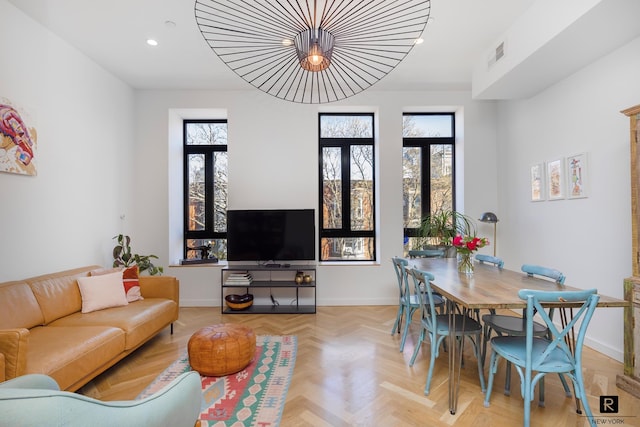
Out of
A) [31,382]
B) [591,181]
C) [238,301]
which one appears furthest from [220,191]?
[591,181]

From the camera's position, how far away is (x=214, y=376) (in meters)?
2.39

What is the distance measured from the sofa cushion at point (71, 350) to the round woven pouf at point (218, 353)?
0.59 meters

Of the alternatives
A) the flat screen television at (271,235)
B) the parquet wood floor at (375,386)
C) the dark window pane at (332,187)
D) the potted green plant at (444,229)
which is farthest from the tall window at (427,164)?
the parquet wood floor at (375,386)

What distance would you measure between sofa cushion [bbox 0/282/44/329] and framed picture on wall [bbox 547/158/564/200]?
504 centimetres

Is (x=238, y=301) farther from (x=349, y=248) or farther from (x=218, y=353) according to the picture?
(x=349, y=248)

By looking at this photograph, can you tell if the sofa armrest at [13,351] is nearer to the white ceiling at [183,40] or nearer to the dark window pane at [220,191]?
the white ceiling at [183,40]

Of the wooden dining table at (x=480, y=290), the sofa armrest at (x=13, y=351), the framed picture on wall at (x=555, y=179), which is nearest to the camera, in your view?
the sofa armrest at (x=13, y=351)

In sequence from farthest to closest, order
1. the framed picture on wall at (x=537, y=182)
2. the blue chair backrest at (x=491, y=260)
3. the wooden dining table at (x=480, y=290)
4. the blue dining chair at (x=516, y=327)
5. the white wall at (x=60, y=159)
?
the framed picture on wall at (x=537, y=182)
the blue chair backrest at (x=491, y=260)
the white wall at (x=60, y=159)
the blue dining chair at (x=516, y=327)
the wooden dining table at (x=480, y=290)

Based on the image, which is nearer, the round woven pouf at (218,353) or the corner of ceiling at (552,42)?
the corner of ceiling at (552,42)

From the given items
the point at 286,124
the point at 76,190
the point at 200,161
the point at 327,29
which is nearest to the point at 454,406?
the point at 327,29

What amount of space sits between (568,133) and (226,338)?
3.93 metres

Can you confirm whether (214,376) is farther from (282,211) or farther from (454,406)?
(282,211)

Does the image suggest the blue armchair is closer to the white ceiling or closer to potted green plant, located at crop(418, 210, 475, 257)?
the white ceiling

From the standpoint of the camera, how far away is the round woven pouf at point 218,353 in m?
2.35
